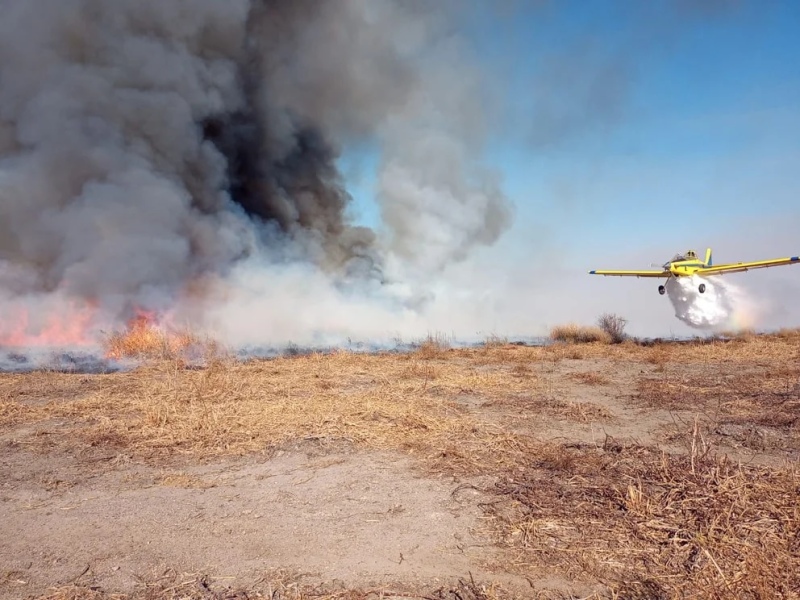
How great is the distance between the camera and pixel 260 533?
3908 mm

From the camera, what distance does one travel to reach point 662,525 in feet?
12.1

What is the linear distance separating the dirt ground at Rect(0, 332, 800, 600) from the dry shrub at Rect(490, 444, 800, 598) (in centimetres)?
2

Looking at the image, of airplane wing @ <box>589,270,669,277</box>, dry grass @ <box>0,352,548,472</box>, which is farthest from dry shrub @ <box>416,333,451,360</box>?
airplane wing @ <box>589,270,669,277</box>

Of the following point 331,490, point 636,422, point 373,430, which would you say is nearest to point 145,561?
point 331,490

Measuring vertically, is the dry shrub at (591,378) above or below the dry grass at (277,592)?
above

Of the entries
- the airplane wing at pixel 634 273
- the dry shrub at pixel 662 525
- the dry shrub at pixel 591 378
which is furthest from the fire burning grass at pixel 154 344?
the airplane wing at pixel 634 273

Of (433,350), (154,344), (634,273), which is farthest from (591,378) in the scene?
(634,273)

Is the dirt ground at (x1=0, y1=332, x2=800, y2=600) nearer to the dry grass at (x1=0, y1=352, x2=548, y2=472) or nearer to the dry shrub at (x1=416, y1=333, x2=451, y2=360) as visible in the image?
the dry grass at (x1=0, y1=352, x2=548, y2=472)

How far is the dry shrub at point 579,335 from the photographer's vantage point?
23.2 metres

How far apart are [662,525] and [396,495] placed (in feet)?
7.06

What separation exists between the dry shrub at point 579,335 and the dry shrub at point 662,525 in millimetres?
18791

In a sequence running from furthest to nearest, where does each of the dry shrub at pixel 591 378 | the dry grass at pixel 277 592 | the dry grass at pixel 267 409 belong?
the dry shrub at pixel 591 378 < the dry grass at pixel 267 409 < the dry grass at pixel 277 592

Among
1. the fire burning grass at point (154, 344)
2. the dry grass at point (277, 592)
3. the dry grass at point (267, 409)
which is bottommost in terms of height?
the dry grass at point (277, 592)

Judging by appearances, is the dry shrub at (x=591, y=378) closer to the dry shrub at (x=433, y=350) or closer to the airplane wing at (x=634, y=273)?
the dry shrub at (x=433, y=350)
